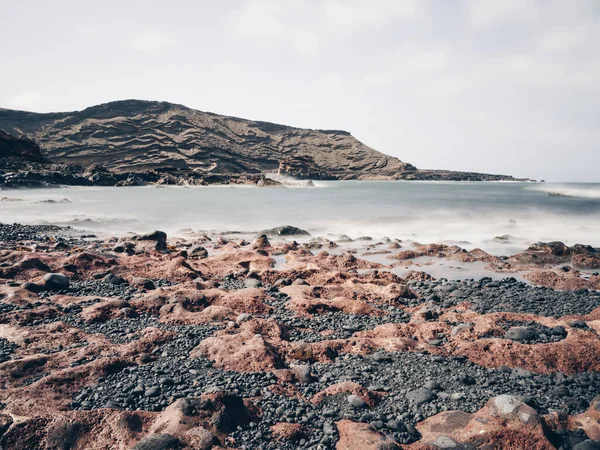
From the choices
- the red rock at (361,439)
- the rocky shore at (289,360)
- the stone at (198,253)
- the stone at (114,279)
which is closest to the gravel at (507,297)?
Answer: the rocky shore at (289,360)

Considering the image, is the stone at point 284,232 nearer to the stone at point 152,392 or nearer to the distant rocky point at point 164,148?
the stone at point 152,392

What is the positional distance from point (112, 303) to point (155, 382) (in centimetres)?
296

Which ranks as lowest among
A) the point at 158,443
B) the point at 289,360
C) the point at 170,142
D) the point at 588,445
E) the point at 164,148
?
the point at 289,360

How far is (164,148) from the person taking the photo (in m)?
93.8

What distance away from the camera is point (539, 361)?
205 inches

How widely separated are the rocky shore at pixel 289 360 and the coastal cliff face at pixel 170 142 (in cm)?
8584

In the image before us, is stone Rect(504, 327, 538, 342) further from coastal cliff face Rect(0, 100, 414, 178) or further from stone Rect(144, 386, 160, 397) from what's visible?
coastal cliff face Rect(0, 100, 414, 178)

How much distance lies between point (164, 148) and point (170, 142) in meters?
2.49

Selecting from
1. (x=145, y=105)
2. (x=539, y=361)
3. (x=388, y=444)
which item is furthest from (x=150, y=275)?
(x=145, y=105)

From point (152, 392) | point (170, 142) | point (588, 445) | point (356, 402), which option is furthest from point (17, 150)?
point (588, 445)

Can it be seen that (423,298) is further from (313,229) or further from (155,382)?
(313,229)

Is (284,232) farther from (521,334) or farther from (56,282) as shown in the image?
(521,334)

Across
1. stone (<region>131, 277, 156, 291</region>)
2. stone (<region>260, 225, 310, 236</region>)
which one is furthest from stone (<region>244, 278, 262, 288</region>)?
stone (<region>260, 225, 310, 236</region>)

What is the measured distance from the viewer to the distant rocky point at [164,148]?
7875 centimetres
